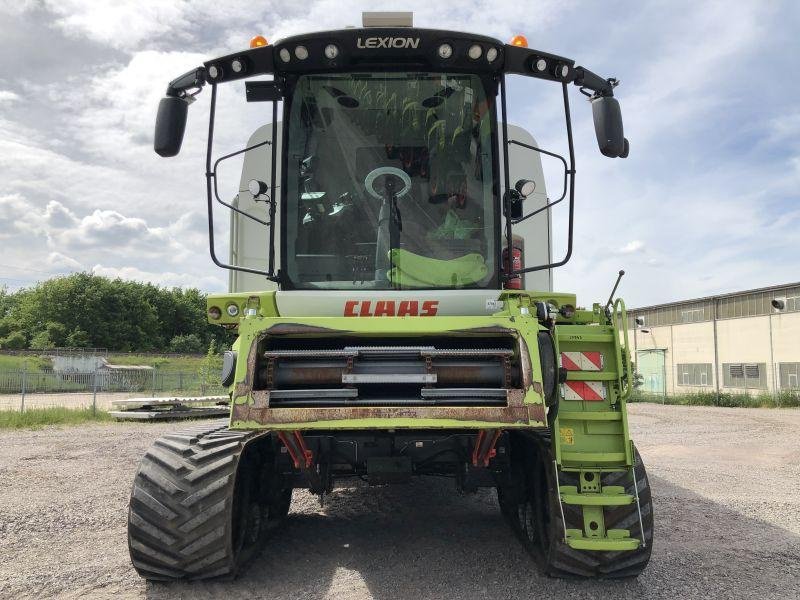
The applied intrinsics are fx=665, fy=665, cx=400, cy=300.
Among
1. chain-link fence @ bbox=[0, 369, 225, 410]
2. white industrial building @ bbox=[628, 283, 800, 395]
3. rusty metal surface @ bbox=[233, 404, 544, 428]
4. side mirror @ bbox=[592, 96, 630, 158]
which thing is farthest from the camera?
white industrial building @ bbox=[628, 283, 800, 395]

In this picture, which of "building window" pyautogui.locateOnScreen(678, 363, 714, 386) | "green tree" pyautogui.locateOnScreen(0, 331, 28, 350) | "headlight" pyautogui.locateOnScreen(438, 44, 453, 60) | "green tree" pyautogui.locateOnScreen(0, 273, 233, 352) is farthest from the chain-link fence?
"green tree" pyautogui.locateOnScreen(0, 331, 28, 350)

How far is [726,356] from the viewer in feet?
102

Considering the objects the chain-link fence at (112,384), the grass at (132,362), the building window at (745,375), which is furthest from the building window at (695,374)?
the grass at (132,362)

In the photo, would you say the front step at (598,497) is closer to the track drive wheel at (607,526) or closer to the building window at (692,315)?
the track drive wheel at (607,526)

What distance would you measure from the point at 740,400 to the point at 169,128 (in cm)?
2683

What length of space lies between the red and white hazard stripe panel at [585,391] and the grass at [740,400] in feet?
80.3

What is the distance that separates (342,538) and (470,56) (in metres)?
3.84

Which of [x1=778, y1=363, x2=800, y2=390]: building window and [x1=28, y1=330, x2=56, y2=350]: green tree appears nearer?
[x1=778, y1=363, x2=800, y2=390]: building window

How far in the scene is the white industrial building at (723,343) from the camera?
27.6 metres

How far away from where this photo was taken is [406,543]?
5.23 m

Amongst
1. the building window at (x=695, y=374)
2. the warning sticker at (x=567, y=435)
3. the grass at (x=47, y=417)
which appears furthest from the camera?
the building window at (x=695, y=374)

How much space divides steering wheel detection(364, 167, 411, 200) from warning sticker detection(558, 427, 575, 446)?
196cm

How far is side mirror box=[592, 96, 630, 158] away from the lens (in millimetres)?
4484

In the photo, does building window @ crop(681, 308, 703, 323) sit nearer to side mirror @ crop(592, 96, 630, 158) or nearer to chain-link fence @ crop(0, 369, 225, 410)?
chain-link fence @ crop(0, 369, 225, 410)
